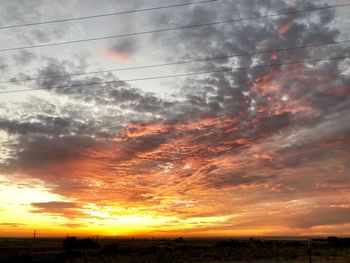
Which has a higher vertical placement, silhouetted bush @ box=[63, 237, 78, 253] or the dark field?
silhouetted bush @ box=[63, 237, 78, 253]

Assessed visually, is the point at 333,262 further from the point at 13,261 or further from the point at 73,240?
the point at 73,240

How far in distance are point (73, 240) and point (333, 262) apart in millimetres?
56793

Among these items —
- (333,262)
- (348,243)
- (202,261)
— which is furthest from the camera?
(348,243)

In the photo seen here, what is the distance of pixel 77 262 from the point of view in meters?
50.8

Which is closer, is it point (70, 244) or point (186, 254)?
point (186, 254)

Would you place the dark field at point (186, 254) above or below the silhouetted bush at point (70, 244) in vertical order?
below

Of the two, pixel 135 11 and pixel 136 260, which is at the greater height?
pixel 135 11

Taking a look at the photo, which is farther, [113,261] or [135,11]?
[113,261]

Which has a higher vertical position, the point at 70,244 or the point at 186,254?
the point at 70,244

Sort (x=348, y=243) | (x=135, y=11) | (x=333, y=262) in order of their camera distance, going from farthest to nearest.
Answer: (x=348, y=243), (x=333, y=262), (x=135, y=11)

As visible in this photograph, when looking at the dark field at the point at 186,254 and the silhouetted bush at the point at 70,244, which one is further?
the silhouetted bush at the point at 70,244

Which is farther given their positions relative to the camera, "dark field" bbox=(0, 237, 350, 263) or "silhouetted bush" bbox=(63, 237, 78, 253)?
"silhouetted bush" bbox=(63, 237, 78, 253)

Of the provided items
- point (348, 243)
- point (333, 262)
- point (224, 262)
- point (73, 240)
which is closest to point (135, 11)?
point (224, 262)

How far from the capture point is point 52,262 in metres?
50.4
